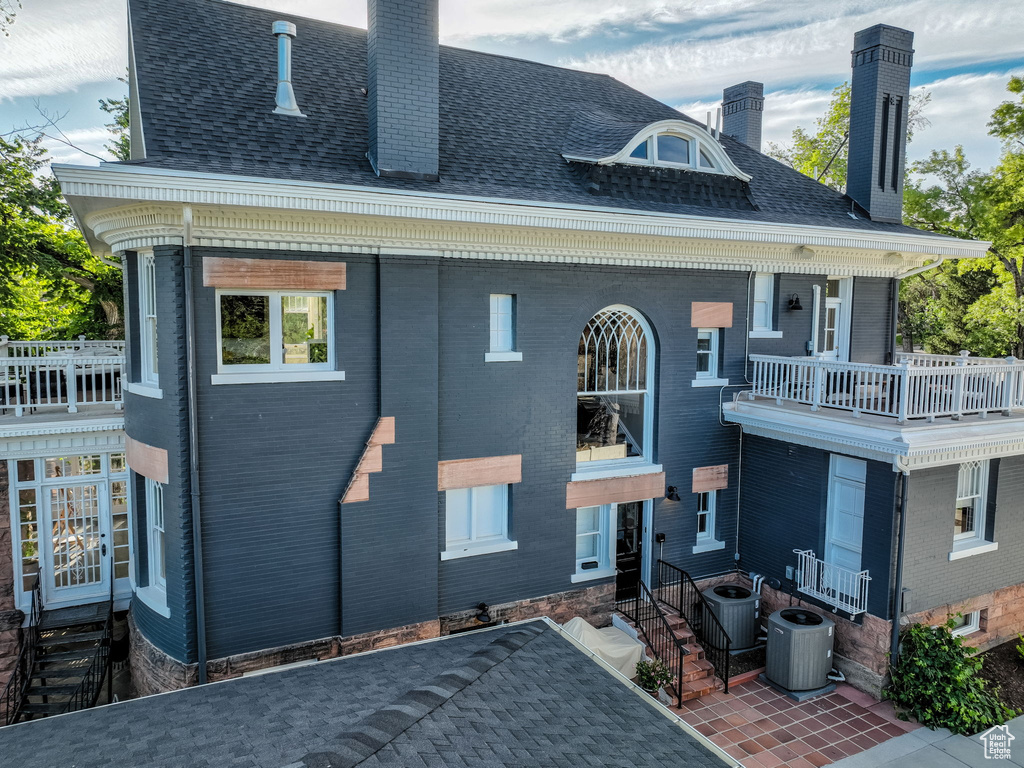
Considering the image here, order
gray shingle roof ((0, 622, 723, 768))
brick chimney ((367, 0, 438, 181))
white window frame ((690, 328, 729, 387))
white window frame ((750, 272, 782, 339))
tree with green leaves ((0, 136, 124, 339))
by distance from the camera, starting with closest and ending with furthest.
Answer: gray shingle roof ((0, 622, 723, 768))
brick chimney ((367, 0, 438, 181))
white window frame ((690, 328, 729, 387))
white window frame ((750, 272, 782, 339))
tree with green leaves ((0, 136, 124, 339))

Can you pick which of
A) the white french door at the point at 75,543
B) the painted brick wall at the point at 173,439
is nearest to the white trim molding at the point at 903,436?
the painted brick wall at the point at 173,439

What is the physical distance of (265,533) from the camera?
9.91m

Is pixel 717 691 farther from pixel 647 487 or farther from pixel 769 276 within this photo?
pixel 769 276

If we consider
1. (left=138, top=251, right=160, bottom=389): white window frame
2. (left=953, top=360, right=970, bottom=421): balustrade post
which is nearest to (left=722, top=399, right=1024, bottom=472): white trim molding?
(left=953, top=360, right=970, bottom=421): balustrade post

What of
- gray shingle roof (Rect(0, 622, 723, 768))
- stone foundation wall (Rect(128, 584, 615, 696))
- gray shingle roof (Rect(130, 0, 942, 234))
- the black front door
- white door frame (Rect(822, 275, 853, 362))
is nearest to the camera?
gray shingle roof (Rect(0, 622, 723, 768))

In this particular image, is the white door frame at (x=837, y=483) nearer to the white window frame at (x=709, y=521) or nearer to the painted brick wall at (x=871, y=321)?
the white window frame at (x=709, y=521)

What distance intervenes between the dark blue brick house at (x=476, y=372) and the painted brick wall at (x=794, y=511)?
0.19 ft

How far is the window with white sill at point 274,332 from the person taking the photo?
970 centimetres

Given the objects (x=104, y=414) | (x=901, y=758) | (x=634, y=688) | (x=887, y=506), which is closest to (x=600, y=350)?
(x=887, y=506)

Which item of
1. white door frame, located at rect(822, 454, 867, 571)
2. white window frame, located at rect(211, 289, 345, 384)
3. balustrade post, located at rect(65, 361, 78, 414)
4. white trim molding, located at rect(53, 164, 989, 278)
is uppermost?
white trim molding, located at rect(53, 164, 989, 278)

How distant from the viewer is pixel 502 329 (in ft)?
37.9

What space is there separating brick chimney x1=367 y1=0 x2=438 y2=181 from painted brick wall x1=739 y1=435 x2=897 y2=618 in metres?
8.39

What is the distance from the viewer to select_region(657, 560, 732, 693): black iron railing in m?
11.8

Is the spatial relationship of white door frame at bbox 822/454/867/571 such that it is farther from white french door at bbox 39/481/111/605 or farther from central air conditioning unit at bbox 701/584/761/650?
white french door at bbox 39/481/111/605
